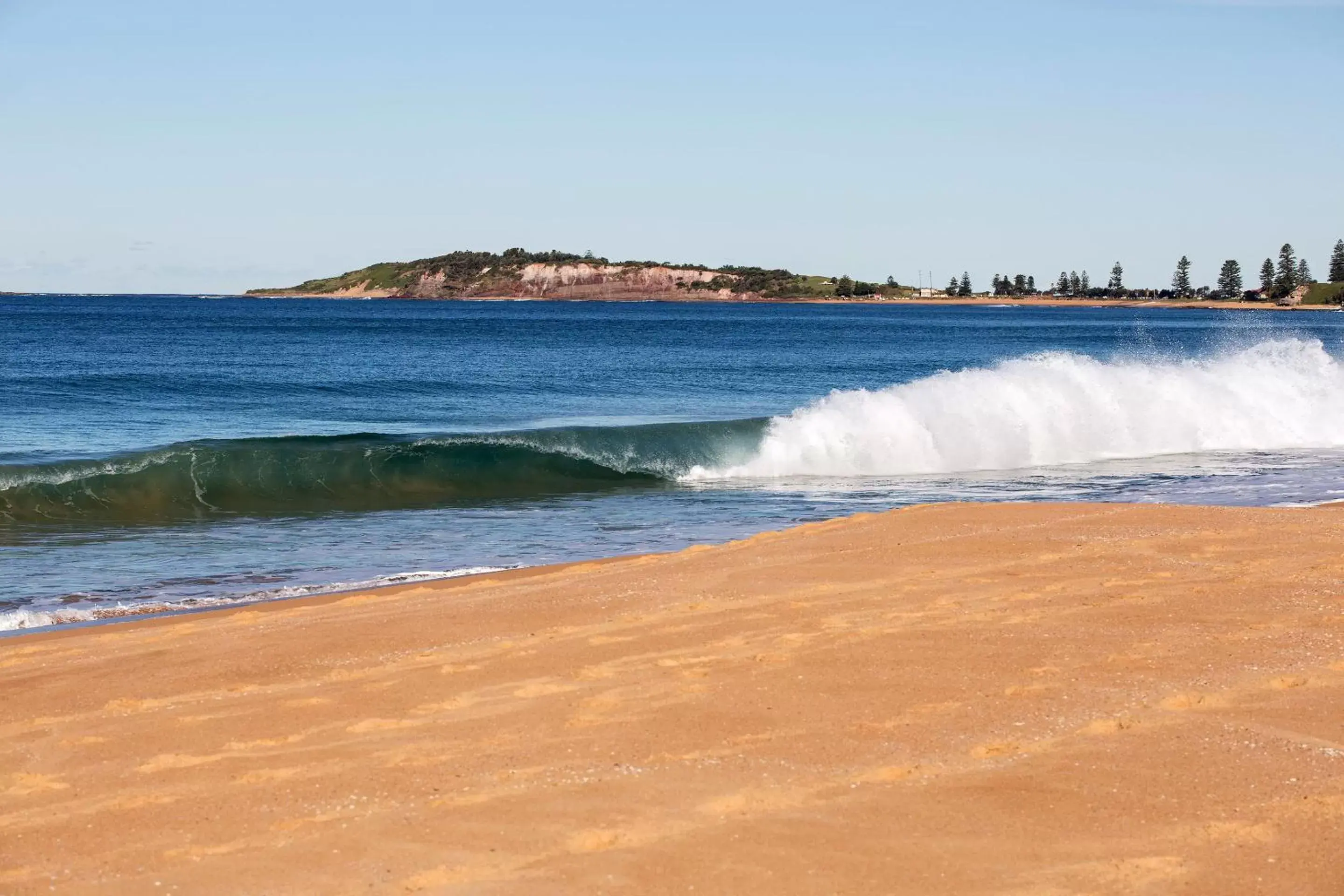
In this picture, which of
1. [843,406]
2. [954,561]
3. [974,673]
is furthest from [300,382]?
[974,673]

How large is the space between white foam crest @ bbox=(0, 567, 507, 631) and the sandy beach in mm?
944

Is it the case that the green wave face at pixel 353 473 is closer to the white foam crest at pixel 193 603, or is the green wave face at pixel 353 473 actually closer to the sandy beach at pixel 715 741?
the white foam crest at pixel 193 603

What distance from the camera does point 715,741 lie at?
6.75m

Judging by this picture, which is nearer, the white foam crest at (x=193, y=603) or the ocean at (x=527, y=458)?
the white foam crest at (x=193, y=603)

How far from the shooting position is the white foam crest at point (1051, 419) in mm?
26078

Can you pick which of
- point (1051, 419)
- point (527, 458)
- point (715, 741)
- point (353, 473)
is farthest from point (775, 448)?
point (715, 741)

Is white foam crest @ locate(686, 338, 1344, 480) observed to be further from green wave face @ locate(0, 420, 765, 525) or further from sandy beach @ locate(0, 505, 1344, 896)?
sandy beach @ locate(0, 505, 1344, 896)

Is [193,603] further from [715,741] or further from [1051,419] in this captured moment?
[1051,419]

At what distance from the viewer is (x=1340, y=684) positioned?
7578 mm

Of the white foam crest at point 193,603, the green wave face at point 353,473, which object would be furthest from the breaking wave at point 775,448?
the white foam crest at point 193,603

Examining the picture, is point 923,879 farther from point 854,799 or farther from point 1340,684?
point 1340,684

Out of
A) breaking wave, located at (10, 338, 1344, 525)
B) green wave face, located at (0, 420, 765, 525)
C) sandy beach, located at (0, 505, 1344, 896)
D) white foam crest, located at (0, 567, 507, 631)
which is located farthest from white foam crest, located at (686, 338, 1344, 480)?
sandy beach, located at (0, 505, 1344, 896)

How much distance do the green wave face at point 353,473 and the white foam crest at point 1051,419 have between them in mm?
1599

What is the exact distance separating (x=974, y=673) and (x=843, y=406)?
19.7 metres
